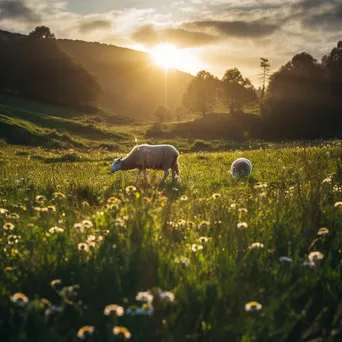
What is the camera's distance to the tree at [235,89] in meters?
92.5

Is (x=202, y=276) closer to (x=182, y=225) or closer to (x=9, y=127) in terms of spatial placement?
(x=182, y=225)

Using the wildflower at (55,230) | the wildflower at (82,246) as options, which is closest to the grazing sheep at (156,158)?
the wildflower at (55,230)

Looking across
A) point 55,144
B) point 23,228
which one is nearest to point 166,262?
point 23,228

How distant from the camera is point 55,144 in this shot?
41938 millimetres

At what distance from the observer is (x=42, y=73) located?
91.1 metres

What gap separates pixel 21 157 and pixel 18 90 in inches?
2456

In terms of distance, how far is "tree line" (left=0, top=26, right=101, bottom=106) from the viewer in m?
88.6

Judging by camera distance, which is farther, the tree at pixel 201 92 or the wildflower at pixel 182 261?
the tree at pixel 201 92

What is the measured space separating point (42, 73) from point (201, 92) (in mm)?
35965

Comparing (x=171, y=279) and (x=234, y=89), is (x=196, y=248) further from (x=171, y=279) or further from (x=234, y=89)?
(x=234, y=89)

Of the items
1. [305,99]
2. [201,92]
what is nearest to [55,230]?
[305,99]

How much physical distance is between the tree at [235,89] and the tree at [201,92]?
7.64 m

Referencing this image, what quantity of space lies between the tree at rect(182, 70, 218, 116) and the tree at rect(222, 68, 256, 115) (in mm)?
7642

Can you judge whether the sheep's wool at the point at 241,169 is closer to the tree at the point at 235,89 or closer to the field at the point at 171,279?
the field at the point at 171,279
